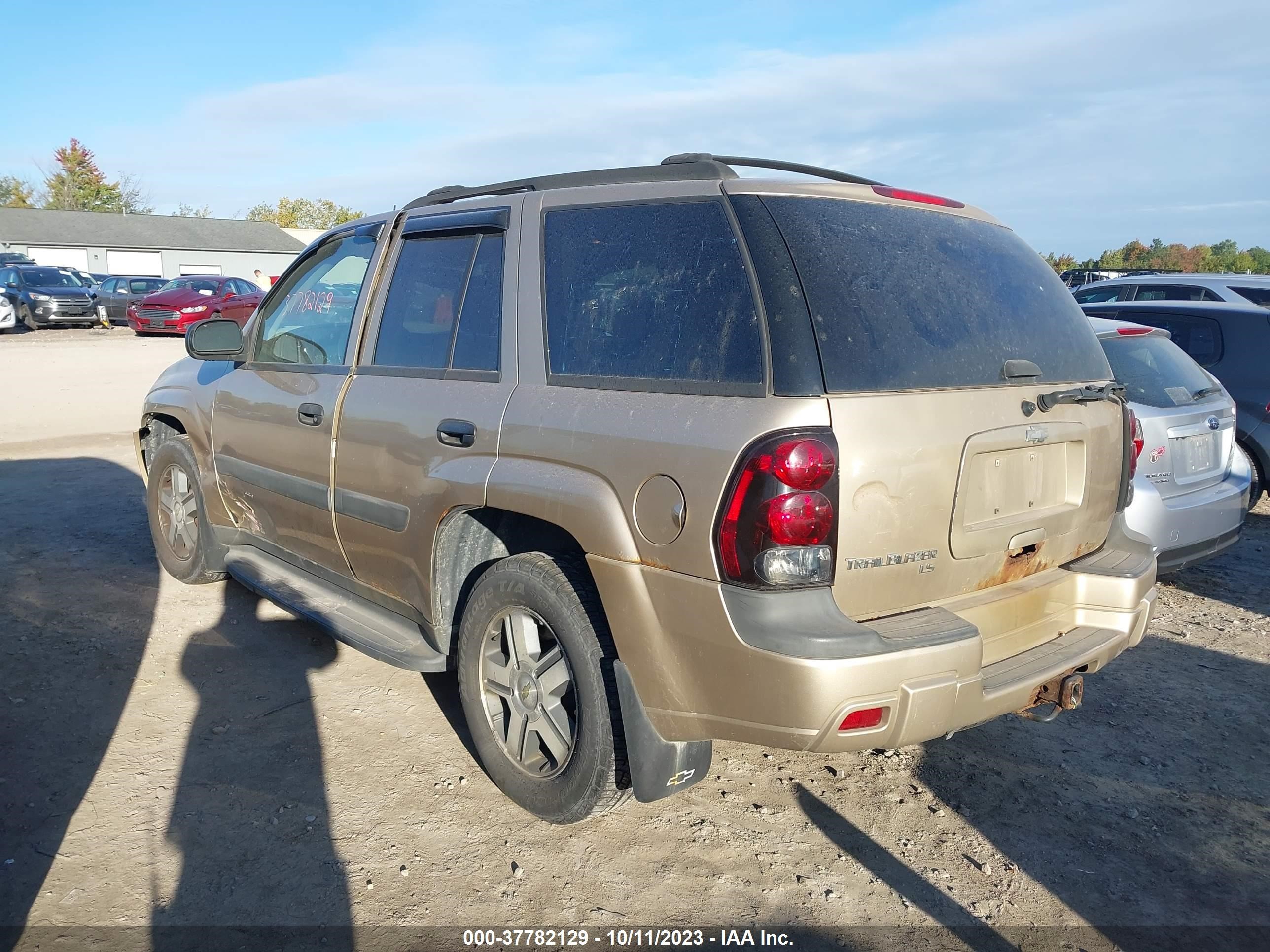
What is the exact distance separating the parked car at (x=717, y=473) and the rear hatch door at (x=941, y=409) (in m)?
0.01

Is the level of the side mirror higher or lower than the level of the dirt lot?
higher

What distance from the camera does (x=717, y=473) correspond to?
93.7 inches

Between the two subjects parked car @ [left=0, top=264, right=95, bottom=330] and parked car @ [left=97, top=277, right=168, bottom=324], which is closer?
parked car @ [left=0, top=264, right=95, bottom=330]

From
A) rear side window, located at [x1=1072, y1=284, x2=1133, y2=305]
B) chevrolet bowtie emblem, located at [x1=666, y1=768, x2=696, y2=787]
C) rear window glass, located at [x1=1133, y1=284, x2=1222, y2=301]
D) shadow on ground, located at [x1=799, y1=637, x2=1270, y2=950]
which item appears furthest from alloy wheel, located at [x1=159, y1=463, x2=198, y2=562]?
rear side window, located at [x1=1072, y1=284, x2=1133, y2=305]

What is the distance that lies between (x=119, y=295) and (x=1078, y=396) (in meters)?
31.7

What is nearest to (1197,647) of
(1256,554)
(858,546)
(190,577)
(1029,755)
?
(1029,755)

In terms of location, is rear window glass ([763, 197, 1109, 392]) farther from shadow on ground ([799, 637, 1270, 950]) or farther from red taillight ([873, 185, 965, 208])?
shadow on ground ([799, 637, 1270, 950])

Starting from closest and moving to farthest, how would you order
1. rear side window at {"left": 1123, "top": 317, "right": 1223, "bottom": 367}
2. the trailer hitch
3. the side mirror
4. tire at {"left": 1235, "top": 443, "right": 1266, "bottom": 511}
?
the trailer hitch
the side mirror
tire at {"left": 1235, "top": 443, "right": 1266, "bottom": 511}
rear side window at {"left": 1123, "top": 317, "right": 1223, "bottom": 367}

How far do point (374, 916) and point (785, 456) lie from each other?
5.72 ft

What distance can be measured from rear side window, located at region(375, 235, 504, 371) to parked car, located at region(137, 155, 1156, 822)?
1cm

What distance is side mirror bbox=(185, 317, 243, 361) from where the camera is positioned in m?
4.48

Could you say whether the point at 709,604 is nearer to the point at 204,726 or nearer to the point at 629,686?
the point at 629,686

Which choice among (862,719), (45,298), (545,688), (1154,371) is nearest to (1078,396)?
(862,719)

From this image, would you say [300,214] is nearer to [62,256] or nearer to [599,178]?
[62,256]
